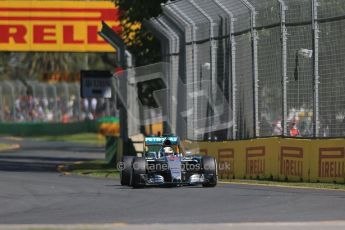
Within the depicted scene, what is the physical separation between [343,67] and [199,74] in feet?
22.5

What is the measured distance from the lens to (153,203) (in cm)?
1655

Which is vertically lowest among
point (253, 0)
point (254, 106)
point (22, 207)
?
point (22, 207)

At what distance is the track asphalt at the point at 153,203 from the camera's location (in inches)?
546

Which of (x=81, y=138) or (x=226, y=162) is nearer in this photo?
(x=226, y=162)

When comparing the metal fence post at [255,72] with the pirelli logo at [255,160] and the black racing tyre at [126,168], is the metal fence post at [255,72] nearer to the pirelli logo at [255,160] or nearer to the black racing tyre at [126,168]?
the pirelli logo at [255,160]

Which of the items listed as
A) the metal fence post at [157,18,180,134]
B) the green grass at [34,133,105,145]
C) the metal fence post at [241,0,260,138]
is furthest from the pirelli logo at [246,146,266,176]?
the green grass at [34,133,105,145]

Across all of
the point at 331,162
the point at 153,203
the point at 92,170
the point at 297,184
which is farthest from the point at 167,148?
the point at 92,170

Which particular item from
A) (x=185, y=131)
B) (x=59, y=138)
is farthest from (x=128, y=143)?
(x=59, y=138)

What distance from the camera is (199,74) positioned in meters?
26.9

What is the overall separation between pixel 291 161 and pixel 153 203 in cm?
602

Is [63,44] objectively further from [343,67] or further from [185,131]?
[343,67]

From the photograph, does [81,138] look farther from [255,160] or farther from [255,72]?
[255,160]

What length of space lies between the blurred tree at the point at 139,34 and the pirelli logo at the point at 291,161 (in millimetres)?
10118

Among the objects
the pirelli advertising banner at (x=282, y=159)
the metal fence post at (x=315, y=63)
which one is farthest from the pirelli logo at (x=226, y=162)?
the metal fence post at (x=315, y=63)
